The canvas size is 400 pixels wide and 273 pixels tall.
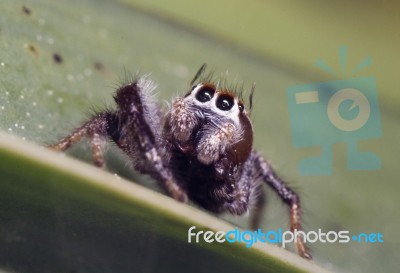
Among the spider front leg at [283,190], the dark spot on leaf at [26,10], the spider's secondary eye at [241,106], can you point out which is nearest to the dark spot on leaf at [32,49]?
the dark spot on leaf at [26,10]

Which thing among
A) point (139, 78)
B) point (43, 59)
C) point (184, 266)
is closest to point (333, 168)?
point (139, 78)

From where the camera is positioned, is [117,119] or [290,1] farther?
[290,1]

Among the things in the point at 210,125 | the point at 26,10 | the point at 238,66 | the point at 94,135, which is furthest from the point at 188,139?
the point at 238,66

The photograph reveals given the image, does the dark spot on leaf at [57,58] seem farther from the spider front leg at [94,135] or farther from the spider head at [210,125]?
the spider head at [210,125]

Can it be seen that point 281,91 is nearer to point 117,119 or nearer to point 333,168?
point 333,168

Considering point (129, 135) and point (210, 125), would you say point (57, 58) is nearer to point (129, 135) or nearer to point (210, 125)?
point (129, 135)
